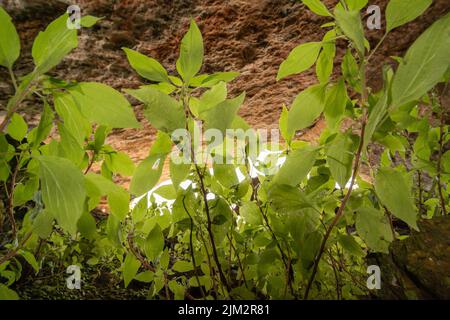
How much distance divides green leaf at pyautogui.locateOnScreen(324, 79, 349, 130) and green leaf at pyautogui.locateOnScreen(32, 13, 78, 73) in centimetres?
43

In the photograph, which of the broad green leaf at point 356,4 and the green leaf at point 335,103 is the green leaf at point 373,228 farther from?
the broad green leaf at point 356,4

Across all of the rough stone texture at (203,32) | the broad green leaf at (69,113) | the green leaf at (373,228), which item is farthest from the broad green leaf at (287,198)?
the rough stone texture at (203,32)

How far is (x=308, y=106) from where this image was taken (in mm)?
559

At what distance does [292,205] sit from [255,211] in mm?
210

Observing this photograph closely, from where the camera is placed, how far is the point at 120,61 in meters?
1.68

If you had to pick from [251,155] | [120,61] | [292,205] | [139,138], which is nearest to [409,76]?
[292,205]

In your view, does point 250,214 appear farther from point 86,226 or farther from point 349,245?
point 86,226

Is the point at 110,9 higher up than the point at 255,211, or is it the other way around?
the point at 110,9

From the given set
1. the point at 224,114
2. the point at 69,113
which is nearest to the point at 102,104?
the point at 69,113

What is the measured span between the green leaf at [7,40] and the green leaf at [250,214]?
497 mm

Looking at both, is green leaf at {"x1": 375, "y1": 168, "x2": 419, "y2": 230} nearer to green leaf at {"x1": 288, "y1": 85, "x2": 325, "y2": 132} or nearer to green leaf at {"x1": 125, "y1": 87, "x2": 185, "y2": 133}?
green leaf at {"x1": 288, "y1": 85, "x2": 325, "y2": 132}

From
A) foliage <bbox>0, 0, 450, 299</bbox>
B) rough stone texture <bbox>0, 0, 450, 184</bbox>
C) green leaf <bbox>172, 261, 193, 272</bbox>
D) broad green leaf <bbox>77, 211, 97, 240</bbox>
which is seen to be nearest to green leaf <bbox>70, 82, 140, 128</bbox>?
foliage <bbox>0, 0, 450, 299</bbox>

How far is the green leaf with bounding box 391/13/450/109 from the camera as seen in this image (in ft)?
1.05

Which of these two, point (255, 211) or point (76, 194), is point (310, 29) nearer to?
point (255, 211)
